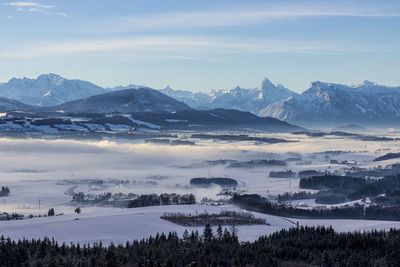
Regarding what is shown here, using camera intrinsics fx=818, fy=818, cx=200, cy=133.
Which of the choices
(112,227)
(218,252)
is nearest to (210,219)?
(112,227)

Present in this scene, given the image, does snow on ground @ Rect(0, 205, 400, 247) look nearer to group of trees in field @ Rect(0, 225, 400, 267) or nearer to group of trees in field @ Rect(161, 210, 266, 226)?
group of trees in field @ Rect(161, 210, 266, 226)

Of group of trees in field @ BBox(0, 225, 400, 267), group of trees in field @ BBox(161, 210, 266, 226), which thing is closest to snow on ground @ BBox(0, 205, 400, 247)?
group of trees in field @ BBox(161, 210, 266, 226)

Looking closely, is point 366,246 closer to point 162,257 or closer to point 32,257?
point 162,257

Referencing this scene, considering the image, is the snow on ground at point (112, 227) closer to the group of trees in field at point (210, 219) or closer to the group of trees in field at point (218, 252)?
the group of trees in field at point (210, 219)

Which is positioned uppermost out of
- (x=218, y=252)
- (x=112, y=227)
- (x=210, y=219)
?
(x=218, y=252)

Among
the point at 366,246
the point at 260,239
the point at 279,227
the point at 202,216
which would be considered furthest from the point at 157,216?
the point at 366,246

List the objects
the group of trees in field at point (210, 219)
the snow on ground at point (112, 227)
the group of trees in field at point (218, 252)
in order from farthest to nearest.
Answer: the group of trees in field at point (210, 219), the snow on ground at point (112, 227), the group of trees in field at point (218, 252)

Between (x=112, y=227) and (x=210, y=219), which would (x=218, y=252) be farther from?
(x=210, y=219)

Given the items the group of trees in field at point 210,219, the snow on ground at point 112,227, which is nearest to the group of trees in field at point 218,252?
the snow on ground at point 112,227

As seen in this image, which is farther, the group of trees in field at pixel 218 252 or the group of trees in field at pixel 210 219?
the group of trees in field at pixel 210 219
